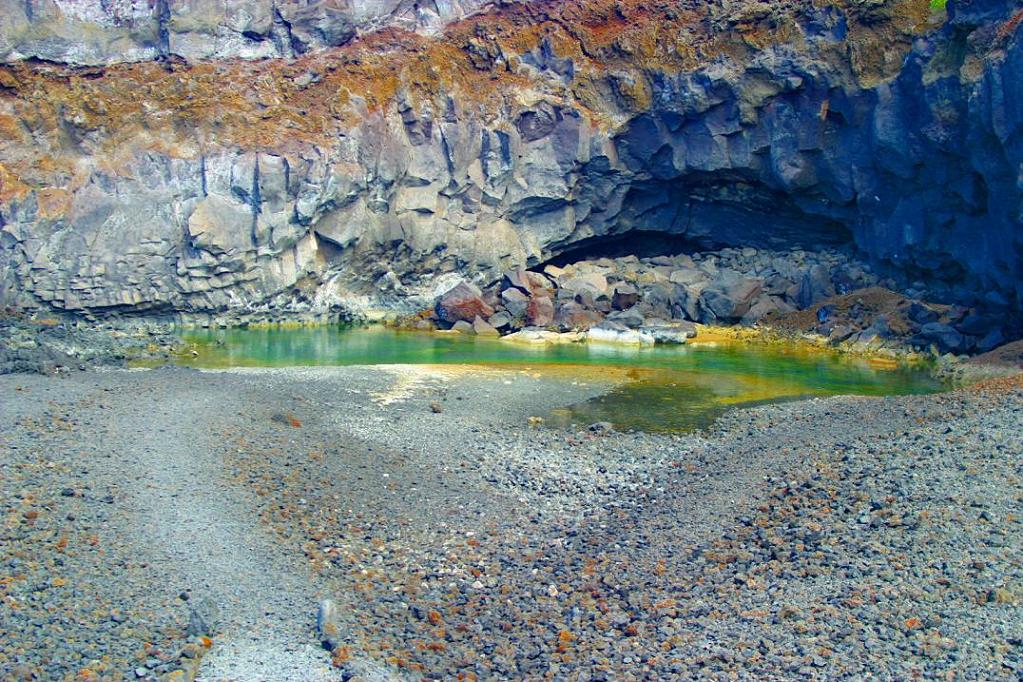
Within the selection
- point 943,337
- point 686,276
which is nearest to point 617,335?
point 686,276

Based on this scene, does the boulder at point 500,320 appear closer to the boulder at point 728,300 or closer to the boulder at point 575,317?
the boulder at point 575,317

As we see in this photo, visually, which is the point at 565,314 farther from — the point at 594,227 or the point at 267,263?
the point at 267,263

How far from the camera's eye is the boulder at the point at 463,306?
33.4 m

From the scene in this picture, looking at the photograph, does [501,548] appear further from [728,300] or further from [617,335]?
[728,300]

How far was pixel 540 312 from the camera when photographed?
1294 inches

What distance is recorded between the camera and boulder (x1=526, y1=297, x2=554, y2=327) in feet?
107

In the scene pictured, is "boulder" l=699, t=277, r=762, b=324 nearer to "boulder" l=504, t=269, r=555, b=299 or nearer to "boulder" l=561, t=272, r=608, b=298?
"boulder" l=561, t=272, r=608, b=298

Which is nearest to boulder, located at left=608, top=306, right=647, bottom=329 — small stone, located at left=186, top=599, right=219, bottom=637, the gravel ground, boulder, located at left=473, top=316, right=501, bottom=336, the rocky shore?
boulder, located at left=473, top=316, right=501, bottom=336

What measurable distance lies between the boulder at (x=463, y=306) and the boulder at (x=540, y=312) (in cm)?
154

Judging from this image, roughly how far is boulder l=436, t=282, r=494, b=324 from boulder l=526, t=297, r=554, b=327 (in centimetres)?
154

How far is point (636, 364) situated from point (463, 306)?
10.6 meters

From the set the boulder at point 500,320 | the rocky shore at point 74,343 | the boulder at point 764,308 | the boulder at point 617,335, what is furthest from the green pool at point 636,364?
the boulder at point 764,308

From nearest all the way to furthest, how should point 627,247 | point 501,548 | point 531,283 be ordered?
1. point 501,548
2. point 531,283
3. point 627,247

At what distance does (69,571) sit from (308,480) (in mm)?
3551
